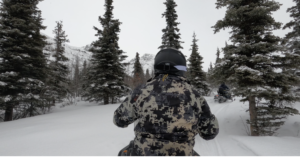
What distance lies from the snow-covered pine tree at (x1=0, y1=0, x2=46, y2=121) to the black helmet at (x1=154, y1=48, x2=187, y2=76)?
11.5 metres

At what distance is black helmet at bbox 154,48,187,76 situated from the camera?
73.7 inches

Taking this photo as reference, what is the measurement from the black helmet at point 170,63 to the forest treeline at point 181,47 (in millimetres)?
3652

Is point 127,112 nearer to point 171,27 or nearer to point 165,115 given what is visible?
point 165,115

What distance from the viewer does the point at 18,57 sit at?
9250 millimetres

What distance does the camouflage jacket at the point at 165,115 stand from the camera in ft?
5.16

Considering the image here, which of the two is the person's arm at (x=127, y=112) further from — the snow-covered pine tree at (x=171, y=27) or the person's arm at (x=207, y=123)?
the snow-covered pine tree at (x=171, y=27)

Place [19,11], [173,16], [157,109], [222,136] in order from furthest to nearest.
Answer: [173,16] → [19,11] → [222,136] → [157,109]

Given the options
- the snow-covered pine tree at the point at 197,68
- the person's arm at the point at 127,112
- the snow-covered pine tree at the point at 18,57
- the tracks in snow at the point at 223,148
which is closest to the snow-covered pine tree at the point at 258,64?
the tracks in snow at the point at 223,148

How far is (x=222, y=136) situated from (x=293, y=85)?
12.0 feet

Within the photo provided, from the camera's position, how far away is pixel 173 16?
1817 centimetres
